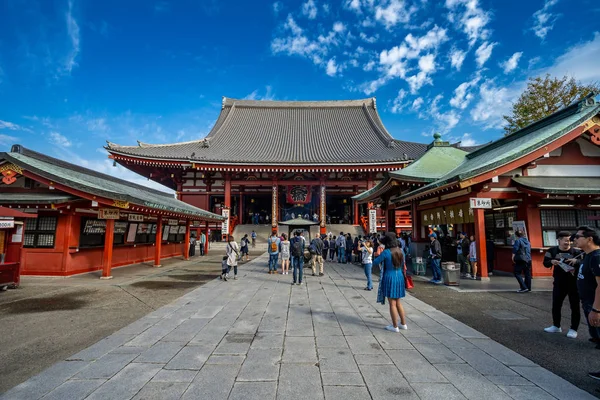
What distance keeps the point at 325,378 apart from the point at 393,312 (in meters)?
2.00

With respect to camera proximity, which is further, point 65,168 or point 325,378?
point 65,168

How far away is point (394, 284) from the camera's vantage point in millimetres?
4590

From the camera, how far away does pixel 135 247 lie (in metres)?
13.6

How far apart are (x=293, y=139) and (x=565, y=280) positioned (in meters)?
25.1

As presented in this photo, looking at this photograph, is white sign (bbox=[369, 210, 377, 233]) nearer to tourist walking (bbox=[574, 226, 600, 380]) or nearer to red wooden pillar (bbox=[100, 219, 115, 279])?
red wooden pillar (bbox=[100, 219, 115, 279])

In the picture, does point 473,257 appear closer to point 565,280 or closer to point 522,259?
point 522,259

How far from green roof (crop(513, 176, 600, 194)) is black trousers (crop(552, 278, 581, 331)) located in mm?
5729

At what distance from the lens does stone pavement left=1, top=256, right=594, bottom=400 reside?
9.62 ft

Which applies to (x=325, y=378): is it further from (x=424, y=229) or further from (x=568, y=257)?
(x=424, y=229)

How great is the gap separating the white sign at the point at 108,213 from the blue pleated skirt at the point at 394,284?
30.9 feet

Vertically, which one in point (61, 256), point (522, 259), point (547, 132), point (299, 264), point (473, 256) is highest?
point (547, 132)

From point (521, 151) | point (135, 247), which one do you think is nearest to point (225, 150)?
point (135, 247)

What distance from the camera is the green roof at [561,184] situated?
29.8 feet

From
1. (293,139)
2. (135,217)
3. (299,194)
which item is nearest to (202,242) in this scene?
(135,217)
